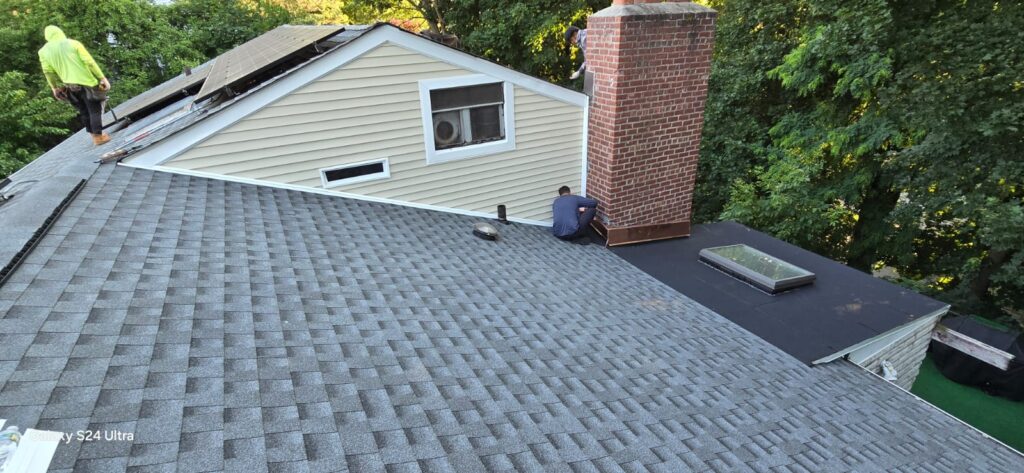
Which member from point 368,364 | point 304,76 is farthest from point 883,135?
point 368,364

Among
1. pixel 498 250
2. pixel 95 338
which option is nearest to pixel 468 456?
pixel 95 338

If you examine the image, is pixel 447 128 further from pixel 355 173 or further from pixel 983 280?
pixel 983 280

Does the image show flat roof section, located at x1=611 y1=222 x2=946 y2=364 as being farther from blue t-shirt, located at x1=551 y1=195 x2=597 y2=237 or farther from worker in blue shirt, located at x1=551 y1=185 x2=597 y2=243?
blue t-shirt, located at x1=551 y1=195 x2=597 y2=237

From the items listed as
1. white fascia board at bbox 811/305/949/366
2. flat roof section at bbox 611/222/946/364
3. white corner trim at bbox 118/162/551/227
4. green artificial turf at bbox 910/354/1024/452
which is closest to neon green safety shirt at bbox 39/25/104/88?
white corner trim at bbox 118/162/551/227

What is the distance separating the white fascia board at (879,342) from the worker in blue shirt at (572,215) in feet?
10.6

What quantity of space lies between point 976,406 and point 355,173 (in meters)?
11.5

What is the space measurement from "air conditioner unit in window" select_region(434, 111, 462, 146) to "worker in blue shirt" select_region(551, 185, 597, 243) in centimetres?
170

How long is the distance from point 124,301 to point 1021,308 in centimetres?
1659

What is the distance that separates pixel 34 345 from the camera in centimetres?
221

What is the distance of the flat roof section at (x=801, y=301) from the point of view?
187 inches

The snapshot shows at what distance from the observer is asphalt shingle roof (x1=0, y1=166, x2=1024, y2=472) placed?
6.78 ft

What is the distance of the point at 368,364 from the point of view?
2.79 meters

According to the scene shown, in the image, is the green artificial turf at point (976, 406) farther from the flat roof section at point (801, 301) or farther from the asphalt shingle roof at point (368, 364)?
the asphalt shingle roof at point (368, 364)

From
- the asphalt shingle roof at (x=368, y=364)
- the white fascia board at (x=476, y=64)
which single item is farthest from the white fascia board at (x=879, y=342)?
the white fascia board at (x=476, y=64)
